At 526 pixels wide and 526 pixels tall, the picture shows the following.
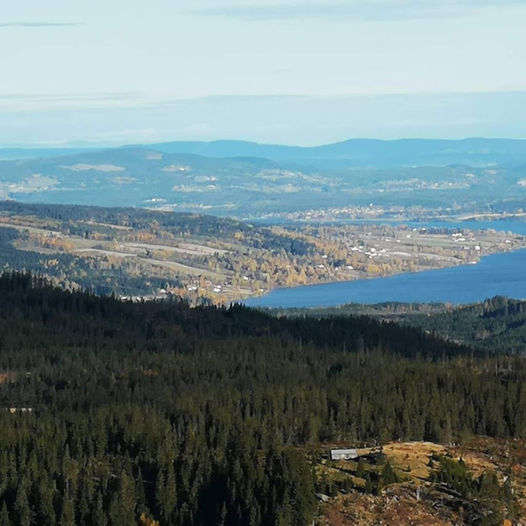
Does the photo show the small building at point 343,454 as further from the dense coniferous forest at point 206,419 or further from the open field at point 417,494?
the dense coniferous forest at point 206,419

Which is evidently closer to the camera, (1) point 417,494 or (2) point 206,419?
(1) point 417,494

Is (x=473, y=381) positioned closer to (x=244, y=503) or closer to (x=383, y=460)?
(x=383, y=460)

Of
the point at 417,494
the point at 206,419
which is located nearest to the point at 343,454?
the point at 417,494

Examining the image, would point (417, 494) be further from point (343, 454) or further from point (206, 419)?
point (206, 419)

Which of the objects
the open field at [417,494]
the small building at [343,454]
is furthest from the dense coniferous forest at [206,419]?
the open field at [417,494]

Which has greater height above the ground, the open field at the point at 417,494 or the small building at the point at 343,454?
the small building at the point at 343,454

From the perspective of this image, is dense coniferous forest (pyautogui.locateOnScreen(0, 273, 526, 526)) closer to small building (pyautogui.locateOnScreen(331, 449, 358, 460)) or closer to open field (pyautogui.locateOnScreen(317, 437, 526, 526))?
small building (pyautogui.locateOnScreen(331, 449, 358, 460))

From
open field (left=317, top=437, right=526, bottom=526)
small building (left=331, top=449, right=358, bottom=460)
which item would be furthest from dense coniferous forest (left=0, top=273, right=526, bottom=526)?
open field (left=317, top=437, right=526, bottom=526)

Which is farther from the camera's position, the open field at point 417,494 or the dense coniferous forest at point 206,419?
the dense coniferous forest at point 206,419
